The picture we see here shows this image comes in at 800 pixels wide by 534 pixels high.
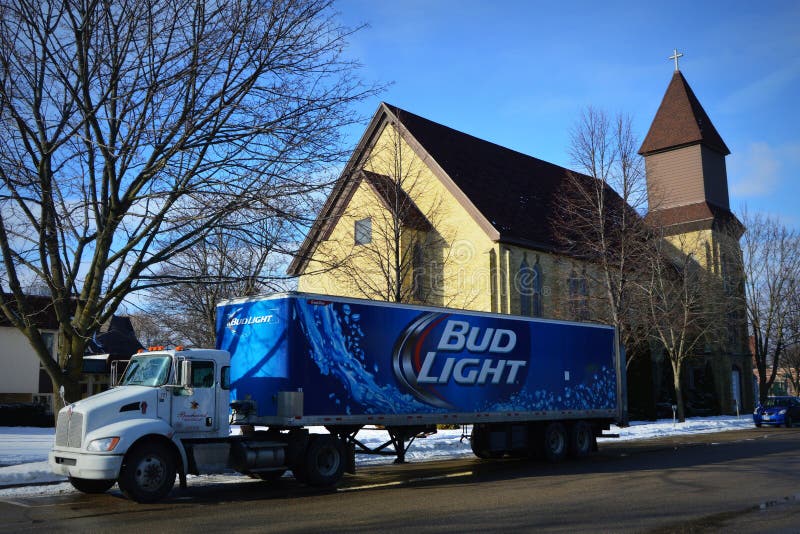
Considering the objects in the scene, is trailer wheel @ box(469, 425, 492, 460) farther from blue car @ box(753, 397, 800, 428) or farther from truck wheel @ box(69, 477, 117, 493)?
blue car @ box(753, 397, 800, 428)

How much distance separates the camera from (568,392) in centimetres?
1889

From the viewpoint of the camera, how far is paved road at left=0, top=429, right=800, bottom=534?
9742 millimetres

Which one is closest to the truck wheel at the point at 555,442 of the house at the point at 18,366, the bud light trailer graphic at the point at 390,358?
the bud light trailer graphic at the point at 390,358

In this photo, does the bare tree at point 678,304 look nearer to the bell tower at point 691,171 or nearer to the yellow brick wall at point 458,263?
the yellow brick wall at point 458,263

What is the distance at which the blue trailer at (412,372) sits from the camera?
1381 cm

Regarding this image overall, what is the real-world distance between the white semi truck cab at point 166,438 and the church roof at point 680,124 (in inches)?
1621

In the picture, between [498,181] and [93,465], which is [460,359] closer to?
[93,465]

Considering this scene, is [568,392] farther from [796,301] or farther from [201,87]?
[796,301]

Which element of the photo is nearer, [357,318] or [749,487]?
[749,487]

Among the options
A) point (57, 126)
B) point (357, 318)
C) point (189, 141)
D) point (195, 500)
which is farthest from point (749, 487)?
Result: point (57, 126)

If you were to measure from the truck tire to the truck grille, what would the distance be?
1180cm

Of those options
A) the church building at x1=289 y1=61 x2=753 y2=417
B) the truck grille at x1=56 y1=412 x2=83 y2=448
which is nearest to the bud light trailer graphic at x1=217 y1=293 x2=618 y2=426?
the truck grille at x1=56 y1=412 x2=83 y2=448

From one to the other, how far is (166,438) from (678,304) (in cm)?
2970

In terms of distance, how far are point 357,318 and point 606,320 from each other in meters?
21.7
